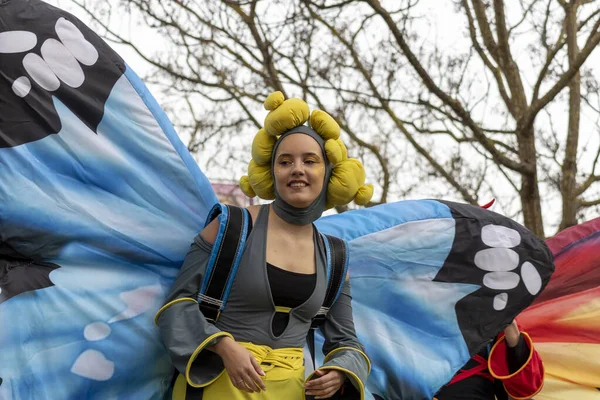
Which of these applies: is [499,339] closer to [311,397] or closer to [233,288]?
[311,397]

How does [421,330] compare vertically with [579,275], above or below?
below

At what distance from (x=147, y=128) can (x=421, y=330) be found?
1238 millimetres

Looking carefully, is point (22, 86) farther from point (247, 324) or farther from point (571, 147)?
point (571, 147)

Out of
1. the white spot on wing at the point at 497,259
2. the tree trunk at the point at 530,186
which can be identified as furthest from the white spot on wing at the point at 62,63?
the tree trunk at the point at 530,186

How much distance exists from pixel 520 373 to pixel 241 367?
1.32 m

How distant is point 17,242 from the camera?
6.78ft

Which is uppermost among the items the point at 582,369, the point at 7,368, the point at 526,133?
the point at 526,133

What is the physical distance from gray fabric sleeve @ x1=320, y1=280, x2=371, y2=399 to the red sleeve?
2.63 feet

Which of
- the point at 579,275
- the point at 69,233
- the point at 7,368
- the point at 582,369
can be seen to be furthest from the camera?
the point at 579,275

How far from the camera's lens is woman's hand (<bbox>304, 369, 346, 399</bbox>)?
2.10 meters

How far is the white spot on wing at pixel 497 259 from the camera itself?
2900mm

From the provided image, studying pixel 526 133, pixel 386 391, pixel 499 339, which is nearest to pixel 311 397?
pixel 386 391

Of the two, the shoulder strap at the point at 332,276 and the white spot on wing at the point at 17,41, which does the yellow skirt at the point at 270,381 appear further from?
the white spot on wing at the point at 17,41

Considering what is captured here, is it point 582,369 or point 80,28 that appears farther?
point 582,369
